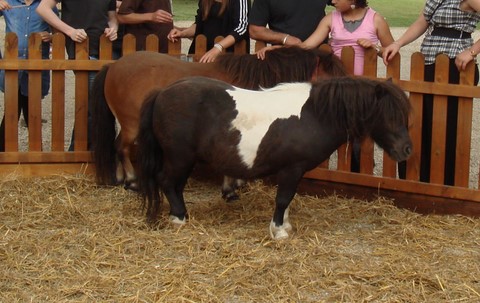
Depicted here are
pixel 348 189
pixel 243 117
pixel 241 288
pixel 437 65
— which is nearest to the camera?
pixel 241 288

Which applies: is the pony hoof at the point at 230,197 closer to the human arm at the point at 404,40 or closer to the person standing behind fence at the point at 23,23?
the human arm at the point at 404,40

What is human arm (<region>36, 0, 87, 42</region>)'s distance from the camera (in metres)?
6.97

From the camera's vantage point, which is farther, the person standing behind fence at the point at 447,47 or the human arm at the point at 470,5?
the person standing behind fence at the point at 447,47

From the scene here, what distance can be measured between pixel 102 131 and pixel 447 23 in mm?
2780

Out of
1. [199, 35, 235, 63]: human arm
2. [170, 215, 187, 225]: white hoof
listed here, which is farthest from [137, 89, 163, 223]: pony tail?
[199, 35, 235, 63]: human arm

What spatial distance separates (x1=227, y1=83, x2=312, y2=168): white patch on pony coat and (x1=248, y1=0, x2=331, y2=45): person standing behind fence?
1.48 m

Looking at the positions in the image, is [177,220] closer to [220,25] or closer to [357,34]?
[357,34]

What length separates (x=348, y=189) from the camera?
22.1 feet

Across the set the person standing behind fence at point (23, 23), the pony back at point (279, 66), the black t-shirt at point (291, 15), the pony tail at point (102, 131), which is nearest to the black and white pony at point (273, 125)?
the pony back at point (279, 66)

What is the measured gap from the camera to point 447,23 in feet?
20.3

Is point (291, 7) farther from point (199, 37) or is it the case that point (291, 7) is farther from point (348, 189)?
point (348, 189)

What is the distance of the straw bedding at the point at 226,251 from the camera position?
181 inches

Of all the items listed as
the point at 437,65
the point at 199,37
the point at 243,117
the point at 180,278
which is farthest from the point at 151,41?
the point at 180,278

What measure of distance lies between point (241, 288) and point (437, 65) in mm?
2482
